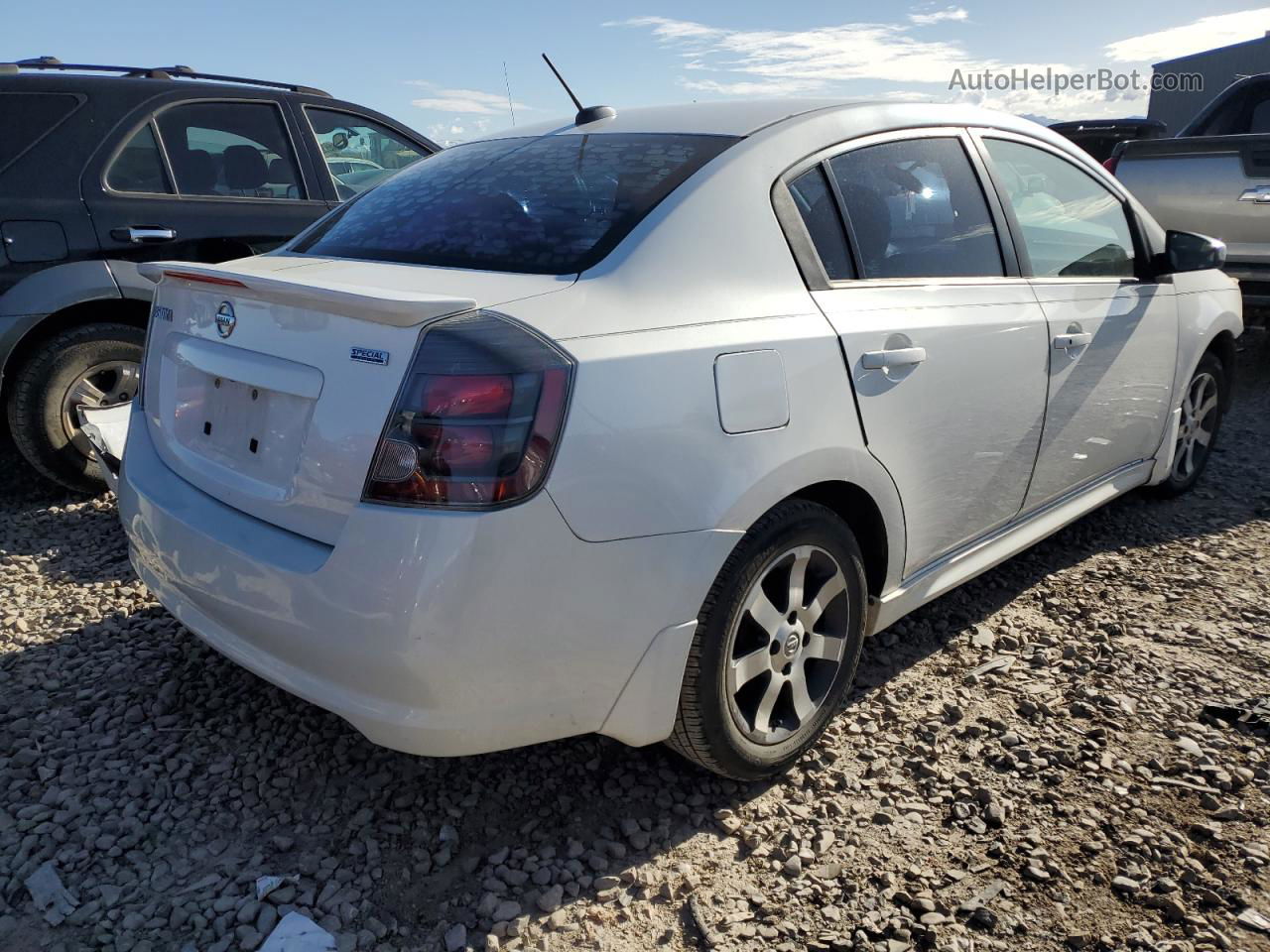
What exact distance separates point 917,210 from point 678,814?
1.78 m

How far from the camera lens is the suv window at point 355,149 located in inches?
198

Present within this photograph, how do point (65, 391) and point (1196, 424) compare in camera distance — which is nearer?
point (65, 391)

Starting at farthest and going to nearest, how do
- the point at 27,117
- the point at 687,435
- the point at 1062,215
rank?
the point at 27,117
the point at 1062,215
the point at 687,435

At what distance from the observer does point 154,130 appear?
4.47 meters

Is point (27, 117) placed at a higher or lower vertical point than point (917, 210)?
higher

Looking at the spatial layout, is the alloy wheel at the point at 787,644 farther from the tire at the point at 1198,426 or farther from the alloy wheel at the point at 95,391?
the alloy wheel at the point at 95,391

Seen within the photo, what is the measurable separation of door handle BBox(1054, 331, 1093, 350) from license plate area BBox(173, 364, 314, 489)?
2.29 metres

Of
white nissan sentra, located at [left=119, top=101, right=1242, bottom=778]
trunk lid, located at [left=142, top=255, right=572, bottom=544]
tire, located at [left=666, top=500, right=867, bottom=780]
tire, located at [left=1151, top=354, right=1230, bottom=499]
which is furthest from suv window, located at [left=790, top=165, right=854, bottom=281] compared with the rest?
tire, located at [left=1151, top=354, right=1230, bottom=499]

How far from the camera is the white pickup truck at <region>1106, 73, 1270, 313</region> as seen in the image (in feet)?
19.4

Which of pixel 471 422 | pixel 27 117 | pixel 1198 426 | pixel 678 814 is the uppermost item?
pixel 27 117

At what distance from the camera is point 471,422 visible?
5.84 ft

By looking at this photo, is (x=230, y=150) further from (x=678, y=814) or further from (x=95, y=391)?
(x=678, y=814)

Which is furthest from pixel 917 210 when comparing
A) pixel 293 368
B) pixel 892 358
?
pixel 293 368

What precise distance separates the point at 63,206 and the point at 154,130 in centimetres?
59
